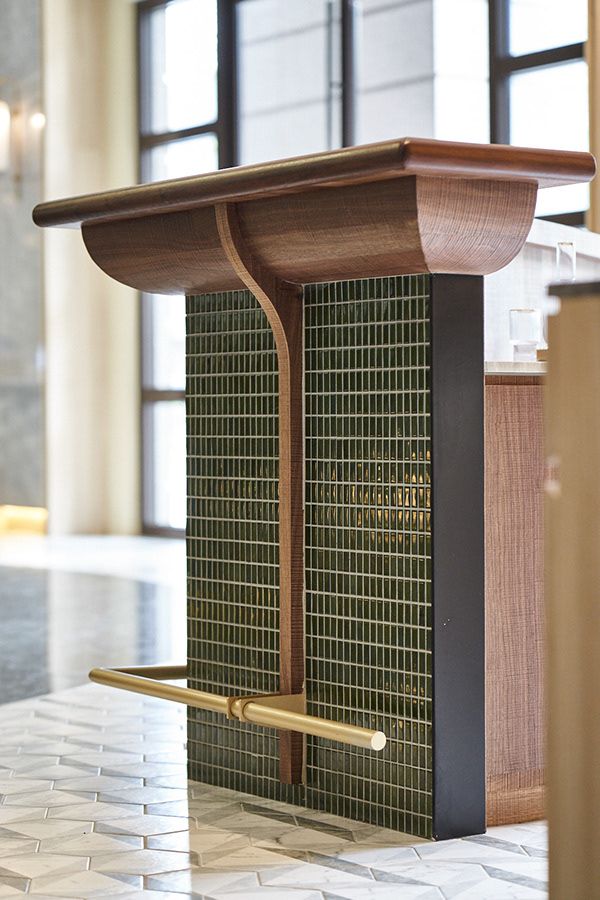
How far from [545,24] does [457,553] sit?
228 inches

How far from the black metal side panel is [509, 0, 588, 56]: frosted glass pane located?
5.38m

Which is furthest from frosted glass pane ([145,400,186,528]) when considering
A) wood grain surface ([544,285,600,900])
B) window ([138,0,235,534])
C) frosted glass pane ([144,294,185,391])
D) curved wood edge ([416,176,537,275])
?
wood grain surface ([544,285,600,900])

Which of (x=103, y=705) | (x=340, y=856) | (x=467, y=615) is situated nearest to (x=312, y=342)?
(x=467, y=615)

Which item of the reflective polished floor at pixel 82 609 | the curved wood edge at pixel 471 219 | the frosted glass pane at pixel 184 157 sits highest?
the frosted glass pane at pixel 184 157

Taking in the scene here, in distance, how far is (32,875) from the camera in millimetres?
2443

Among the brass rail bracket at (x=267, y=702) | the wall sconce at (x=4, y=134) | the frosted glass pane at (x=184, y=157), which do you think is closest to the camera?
the brass rail bracket at (x=267, y=702)

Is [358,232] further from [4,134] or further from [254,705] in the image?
[4,134]

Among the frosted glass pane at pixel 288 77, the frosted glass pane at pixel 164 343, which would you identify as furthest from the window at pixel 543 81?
the frosted glass pane at pixel 164 343

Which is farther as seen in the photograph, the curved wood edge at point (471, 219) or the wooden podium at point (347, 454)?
the wooden podium at point (347, 454)

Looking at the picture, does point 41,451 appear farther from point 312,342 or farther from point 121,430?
point 312,342

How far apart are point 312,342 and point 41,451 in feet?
25.8

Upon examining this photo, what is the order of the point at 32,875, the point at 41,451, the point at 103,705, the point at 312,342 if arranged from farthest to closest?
the point at 41,451
the point at 103,705
the point at 312,342
the point at 32,875

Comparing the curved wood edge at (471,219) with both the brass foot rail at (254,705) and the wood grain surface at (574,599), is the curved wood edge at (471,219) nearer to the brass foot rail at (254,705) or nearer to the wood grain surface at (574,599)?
the wood grain surface at (574,599)

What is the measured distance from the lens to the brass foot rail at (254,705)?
242 cm
